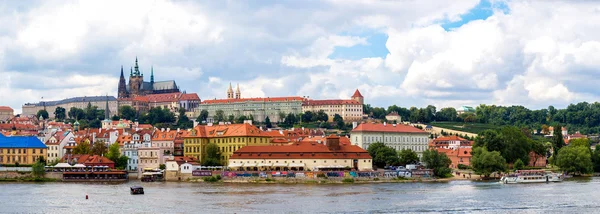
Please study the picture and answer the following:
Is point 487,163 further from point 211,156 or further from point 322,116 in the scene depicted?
point 322,116

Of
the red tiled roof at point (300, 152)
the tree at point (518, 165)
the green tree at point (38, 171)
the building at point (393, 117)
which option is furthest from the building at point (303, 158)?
the building at point (393, 117)

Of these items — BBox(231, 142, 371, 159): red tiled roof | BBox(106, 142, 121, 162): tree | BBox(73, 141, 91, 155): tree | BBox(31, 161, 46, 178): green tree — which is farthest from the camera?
BBox(73, 141, 91, 155): tree

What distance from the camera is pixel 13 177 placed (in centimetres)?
8306

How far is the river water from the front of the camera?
5228cm

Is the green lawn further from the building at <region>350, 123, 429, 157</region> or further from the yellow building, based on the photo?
the yellow building

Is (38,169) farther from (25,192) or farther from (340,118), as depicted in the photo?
(340,118)

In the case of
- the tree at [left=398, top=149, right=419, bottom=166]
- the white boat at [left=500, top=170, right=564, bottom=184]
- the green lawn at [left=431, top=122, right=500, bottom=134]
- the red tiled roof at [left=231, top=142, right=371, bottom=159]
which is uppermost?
the green lawn at [left=431, top=122, right=500, bottom=134]

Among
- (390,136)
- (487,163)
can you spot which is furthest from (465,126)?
(487,163)

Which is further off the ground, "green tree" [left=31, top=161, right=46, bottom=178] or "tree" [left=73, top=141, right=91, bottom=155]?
"tree" [left=73, top=141, right=91, bottom=155]

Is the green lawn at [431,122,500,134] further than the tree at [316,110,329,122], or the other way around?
the tree at [316,110,329,122]

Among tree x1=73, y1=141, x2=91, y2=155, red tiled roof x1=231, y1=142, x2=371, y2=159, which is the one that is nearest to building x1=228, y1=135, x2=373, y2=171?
red tiled roof x1=231, y1=142, x2=371, y2=159

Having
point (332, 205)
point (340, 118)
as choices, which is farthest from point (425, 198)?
point (340, 118)

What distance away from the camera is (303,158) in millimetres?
81562

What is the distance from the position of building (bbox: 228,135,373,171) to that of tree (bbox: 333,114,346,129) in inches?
3710
